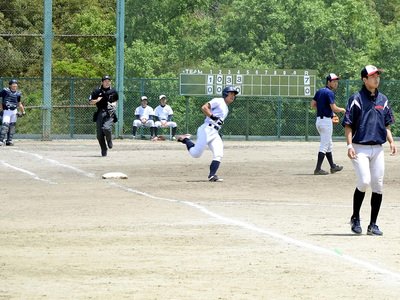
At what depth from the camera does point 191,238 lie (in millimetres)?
10008

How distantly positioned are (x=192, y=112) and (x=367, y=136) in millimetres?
30286

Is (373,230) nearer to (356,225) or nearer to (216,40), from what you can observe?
(356,225)

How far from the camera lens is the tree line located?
155 feet

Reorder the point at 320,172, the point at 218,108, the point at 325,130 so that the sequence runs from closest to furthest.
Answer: the point at 218,108, the point at 325,130, the point at 320,172

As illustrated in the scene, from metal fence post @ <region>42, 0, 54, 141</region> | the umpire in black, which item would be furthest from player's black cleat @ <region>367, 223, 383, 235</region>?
metal fence post @ <region>42, 0, 54, 141</region>

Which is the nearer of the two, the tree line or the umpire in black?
the umpire in black

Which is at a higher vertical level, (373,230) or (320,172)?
(373,230)

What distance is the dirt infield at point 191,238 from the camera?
7367 mm

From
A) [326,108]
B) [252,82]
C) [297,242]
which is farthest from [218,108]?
[252,82]

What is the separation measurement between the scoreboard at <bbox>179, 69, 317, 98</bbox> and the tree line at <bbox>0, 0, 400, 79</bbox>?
8.32 m

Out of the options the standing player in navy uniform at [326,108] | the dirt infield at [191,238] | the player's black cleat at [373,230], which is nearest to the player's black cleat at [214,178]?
the dirt infield at [191,238]

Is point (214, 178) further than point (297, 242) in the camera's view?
Yes

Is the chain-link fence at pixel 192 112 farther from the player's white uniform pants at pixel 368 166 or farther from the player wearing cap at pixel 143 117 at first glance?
the player's white uniform pants at pixel 368 166

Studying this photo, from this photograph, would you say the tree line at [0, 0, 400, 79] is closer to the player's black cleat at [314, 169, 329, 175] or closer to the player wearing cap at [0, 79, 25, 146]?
the player wearing cap at [0, 79, 25, 146]
